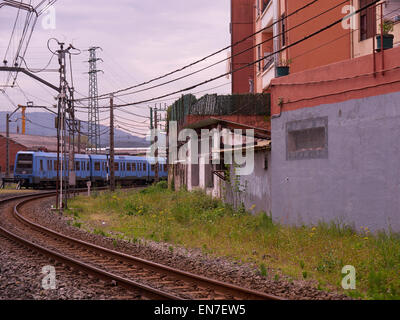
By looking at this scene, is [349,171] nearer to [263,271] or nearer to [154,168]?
[263,271]

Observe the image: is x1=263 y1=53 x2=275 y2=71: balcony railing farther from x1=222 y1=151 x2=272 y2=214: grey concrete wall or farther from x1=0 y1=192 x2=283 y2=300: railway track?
x1=0 y1=192 x2=283 y2=300: railway track

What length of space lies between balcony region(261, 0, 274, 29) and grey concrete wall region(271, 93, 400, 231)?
343 inches

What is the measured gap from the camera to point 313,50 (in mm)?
17578

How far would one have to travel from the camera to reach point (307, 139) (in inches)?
526

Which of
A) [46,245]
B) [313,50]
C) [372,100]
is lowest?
[46,245]

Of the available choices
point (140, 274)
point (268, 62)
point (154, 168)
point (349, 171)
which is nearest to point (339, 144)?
point (349, 171)

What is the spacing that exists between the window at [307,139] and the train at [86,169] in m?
23.0

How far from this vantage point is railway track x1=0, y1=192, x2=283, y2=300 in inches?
309

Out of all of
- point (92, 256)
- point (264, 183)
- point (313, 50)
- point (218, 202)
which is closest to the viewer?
point (92, 256)

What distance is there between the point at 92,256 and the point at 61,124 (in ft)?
45.6

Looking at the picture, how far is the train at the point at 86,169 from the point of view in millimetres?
40000

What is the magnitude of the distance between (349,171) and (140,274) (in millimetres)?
5881

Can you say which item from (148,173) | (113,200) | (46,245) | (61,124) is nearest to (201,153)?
(113,200)
